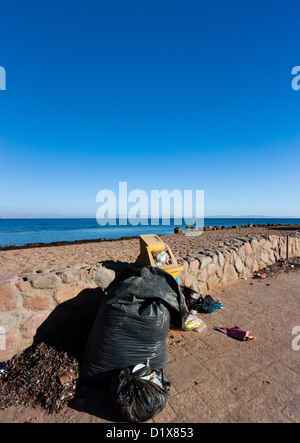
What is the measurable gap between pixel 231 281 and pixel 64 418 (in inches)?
168

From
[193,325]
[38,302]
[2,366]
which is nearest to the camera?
[2,366]

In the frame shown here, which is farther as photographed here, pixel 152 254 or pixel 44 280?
pixel 152 254

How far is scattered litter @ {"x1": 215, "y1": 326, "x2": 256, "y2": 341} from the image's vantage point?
9.45 feet

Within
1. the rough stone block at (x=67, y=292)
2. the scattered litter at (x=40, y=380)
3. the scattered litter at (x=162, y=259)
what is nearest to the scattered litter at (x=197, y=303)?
the scattered litter at (x=162, y=259)

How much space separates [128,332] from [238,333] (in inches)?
65.2

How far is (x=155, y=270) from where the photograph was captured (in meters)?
2.65

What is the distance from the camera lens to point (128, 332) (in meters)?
2.10

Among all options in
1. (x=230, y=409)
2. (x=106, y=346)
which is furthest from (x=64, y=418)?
(x=230, y=409)

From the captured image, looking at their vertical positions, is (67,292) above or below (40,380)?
above

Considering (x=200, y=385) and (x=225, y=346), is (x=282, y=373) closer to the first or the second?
(x=225, y=346)

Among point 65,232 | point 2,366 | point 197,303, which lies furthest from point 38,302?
point 65,232

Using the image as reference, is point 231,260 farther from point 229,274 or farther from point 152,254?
point 152,254

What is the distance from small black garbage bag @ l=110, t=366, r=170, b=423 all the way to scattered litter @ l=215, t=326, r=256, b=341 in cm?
144
